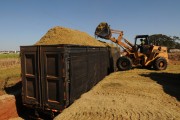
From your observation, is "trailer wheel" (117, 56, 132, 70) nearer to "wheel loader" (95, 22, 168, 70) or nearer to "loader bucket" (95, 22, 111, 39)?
"wheel loader" (95, 22, 168, 70)

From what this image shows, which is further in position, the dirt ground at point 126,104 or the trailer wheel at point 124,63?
the trailer wheel at point 124,63

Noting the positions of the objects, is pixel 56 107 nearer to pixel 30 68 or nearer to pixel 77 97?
pixel 77 97

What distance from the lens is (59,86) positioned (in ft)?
21.7

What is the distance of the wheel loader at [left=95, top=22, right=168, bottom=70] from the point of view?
14.7m

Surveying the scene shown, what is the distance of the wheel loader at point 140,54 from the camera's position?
14.7 meters

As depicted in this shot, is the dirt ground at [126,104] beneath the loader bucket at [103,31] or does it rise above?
beneath

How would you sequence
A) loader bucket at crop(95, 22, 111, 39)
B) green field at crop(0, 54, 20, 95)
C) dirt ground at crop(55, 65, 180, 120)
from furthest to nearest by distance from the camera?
loader bucket at crop(95, 22, 111, 39)
green field at crop(0, 54, 20, 95)
dirt ground at crop(55, 65, 180, 120)

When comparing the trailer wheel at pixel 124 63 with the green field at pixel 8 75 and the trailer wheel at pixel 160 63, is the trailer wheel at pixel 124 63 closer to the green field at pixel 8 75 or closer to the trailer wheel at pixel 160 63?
the trailer wheel at pixel 160 63

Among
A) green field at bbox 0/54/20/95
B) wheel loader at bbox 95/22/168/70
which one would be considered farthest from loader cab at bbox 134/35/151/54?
green field at bbox 0/54/20/95

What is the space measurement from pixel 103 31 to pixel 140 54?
3.34m

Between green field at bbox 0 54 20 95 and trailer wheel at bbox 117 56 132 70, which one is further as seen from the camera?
trailer wheel at bbox 117 56 132 70

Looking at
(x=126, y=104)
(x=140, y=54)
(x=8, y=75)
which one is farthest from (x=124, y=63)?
(x=8, y=75)

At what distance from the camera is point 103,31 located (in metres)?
16.1

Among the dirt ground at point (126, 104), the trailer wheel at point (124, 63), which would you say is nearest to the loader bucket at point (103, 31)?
the trailer wheel at point (124, 63)
